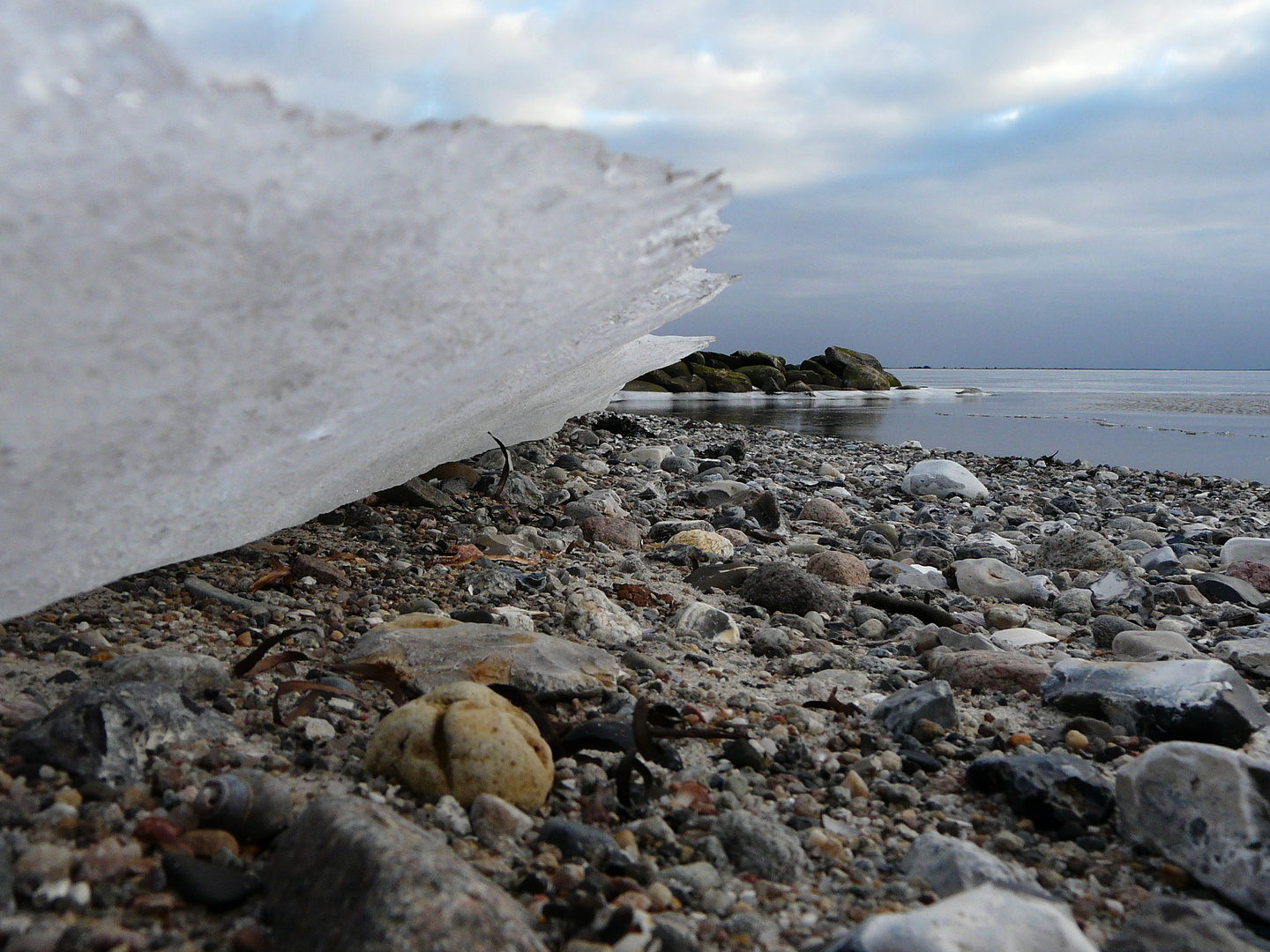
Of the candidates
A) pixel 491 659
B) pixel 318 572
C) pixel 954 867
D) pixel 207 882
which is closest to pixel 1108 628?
pixel 954 867

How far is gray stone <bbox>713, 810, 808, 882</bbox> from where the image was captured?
1.29 m

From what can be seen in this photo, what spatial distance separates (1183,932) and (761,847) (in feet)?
1.84

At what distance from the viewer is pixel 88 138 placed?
87 centimetres

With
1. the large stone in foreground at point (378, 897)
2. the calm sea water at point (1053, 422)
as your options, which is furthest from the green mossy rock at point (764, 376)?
the large stone in foreground at point (378, 897)

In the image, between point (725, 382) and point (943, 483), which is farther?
point (725, 382)

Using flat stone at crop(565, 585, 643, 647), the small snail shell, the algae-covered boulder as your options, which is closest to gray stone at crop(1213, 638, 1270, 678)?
flat stone at crop(565, 585, 643, 647)

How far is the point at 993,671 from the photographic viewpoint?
213 centimetres

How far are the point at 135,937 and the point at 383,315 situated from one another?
2.80 ft

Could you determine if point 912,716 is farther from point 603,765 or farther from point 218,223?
point 218,223

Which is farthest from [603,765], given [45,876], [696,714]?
[45,876]

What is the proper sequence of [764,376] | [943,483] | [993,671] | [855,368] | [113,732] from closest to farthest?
[113,732] → [993,671] → [943,483] → [764,376] → [855,368]

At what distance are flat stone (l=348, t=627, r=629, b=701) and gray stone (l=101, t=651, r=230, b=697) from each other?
11.8 inches

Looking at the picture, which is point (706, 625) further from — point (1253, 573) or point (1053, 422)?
point (1053, 422)

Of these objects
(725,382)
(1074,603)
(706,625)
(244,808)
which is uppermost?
(725,382)
